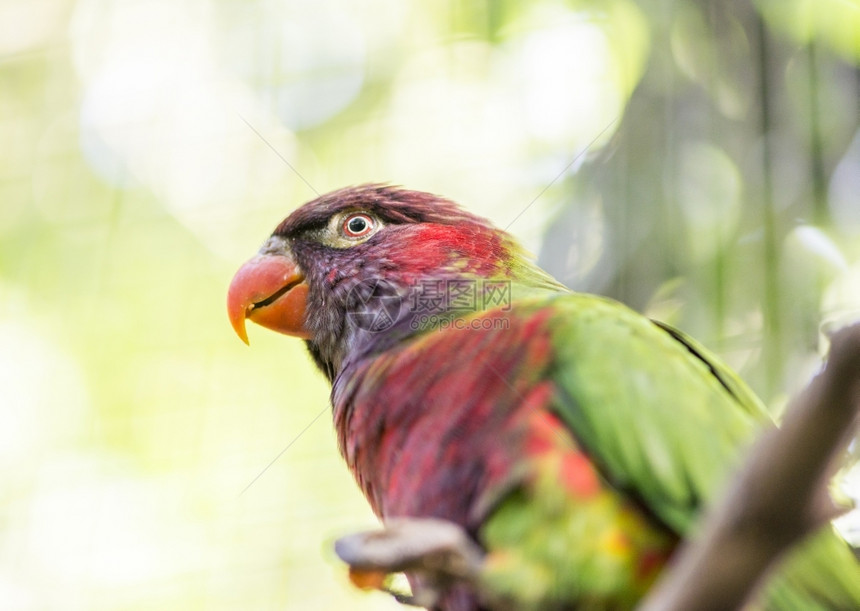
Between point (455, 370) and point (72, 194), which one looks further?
point (72, 194)

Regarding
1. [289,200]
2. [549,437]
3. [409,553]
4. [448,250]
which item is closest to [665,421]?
[549,437]

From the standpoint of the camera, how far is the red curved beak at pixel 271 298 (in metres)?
1.94

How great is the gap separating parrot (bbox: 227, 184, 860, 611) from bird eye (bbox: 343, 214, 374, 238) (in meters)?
0.26

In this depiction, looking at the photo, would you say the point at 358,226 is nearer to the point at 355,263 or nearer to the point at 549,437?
Result: the point at 355,263

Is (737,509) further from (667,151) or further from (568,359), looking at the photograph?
(667,151)

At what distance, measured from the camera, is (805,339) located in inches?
75.0

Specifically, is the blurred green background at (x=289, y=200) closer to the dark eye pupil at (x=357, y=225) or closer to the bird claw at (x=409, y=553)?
the bird claw at (x=409, y=553)

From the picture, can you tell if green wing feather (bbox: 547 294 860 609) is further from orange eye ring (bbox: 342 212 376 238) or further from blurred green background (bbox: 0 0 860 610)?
orange eye ring (bbox: 342 212 376 238)

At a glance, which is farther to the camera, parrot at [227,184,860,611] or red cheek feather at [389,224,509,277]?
red cheek feather at [389,224,509,277]

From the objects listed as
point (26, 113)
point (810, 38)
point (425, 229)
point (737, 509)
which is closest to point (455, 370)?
point (425, 229)

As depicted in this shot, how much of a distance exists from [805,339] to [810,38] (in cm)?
81

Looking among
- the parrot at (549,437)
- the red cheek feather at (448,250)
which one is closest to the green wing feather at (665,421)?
the parrot at (549,437)

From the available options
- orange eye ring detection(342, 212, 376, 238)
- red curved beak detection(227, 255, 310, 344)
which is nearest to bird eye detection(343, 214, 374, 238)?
orange eye ring detection(342, 212, 376, 238)

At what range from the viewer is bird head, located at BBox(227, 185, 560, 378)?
6.04 feet
